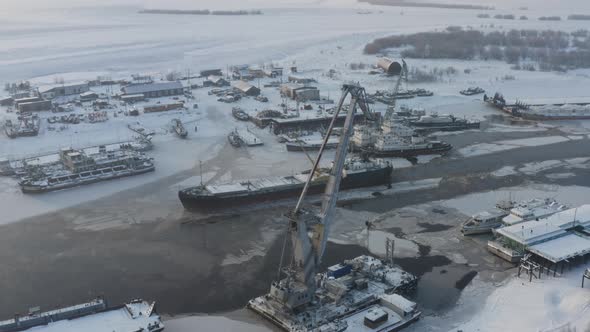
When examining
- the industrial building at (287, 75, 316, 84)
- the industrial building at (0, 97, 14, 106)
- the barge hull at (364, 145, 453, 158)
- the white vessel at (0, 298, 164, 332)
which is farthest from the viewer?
the industrial building at (287, 75, 316, 84)

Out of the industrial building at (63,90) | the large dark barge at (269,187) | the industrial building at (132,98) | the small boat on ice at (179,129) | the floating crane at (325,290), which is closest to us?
the floating crane at (325,290)

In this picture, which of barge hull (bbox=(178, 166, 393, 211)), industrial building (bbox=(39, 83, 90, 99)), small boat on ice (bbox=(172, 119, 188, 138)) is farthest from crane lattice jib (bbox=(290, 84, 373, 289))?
industrial building (bbox=(39, 83, 90, 99))

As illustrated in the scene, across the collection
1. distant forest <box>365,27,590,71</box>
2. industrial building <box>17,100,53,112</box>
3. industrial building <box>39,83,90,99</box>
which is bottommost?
industrial building <box>17,100,53,112</box>

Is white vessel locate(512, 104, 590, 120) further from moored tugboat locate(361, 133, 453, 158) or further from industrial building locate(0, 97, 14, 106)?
industrial building locate(0, 97, 14, 106)

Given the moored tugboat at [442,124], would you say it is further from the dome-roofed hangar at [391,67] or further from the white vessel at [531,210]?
the dome-roofed hangar at [391,67]

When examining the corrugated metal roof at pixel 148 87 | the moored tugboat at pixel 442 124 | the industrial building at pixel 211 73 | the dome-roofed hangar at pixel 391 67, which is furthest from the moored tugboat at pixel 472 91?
the corrugated metal roof at pixel 148 87

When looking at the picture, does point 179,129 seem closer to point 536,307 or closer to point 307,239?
point 307,239

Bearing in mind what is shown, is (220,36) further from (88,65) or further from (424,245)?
(424,245)

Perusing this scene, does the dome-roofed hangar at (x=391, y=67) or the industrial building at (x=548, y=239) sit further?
the dome-roofed hangar at (x=391, y=67)
